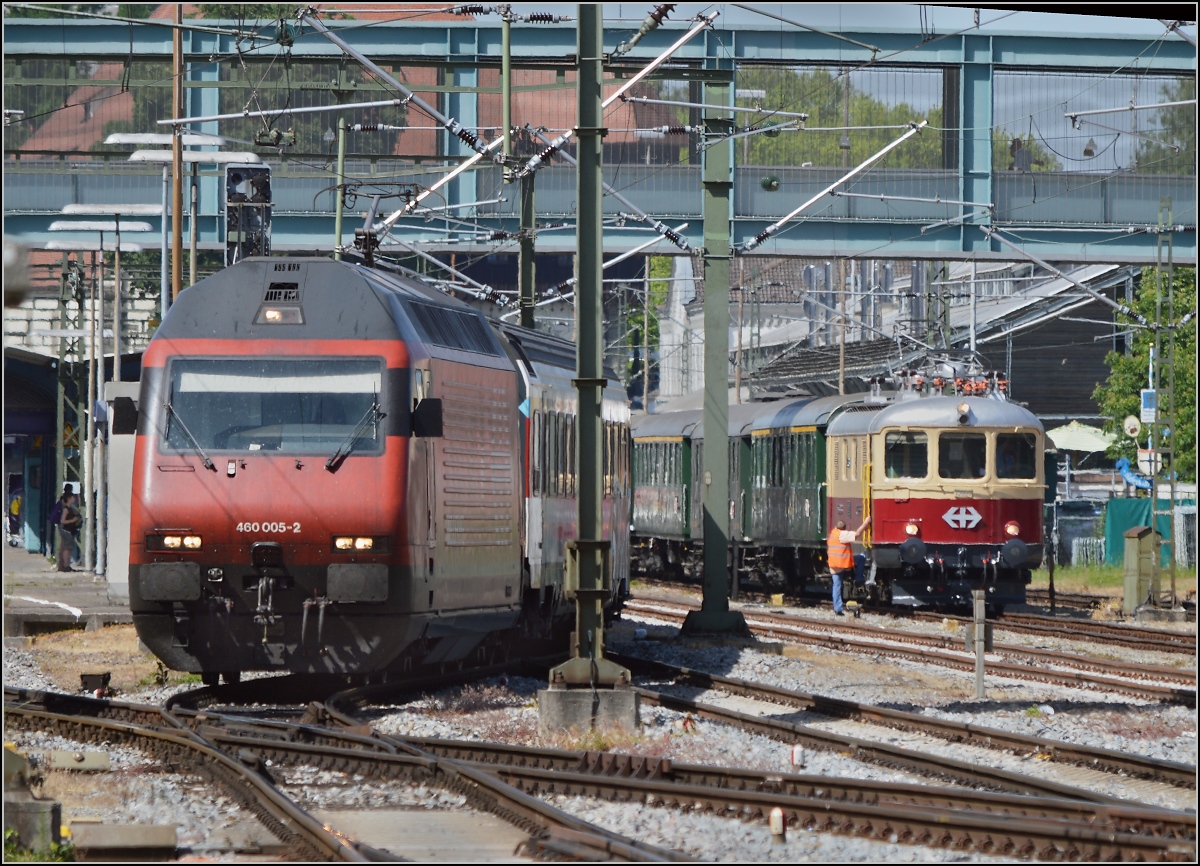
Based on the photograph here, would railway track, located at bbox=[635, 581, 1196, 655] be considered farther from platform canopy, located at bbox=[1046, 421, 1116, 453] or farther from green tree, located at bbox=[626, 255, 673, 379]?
green tree, located at bbox=[626, 255, 673, 379]

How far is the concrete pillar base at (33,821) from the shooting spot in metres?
8.80

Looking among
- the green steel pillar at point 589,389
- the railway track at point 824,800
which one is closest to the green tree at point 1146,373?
the green steel pillar at point 589,389

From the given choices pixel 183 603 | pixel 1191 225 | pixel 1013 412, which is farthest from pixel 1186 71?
pixel 183 603

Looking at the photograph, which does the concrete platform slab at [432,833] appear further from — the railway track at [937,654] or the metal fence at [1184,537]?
the metal fence at [1184,537]

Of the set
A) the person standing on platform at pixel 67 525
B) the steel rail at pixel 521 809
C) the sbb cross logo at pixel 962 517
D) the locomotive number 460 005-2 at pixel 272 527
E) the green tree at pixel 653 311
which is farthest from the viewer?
the green tree at pixel 653 311

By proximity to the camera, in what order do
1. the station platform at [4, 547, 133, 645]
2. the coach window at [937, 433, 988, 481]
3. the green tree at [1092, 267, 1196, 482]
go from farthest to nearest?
the green tree at [1092, 267, 1196, 482] → the coach window at [937, 433, 988, 481] → the station platform at [4, 547, 133, 645]

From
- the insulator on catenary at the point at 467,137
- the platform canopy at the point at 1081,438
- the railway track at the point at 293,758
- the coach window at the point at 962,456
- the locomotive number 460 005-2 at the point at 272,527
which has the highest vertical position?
the insulator on catenary at the point at 467,137

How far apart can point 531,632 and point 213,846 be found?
10413 mm

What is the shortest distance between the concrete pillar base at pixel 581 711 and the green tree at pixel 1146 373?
103ft

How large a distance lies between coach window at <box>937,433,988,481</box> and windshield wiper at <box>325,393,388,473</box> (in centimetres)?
1498

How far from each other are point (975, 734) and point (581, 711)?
2.98m

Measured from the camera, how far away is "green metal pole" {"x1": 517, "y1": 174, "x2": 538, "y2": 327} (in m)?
24.7

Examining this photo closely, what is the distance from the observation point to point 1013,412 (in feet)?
92.7

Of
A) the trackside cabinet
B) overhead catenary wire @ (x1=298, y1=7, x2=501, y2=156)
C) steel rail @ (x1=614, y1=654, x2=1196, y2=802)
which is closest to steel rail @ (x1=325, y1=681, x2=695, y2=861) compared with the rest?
steel rail @ (x1=614, y1=654, x2=1196, y2=802)
